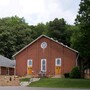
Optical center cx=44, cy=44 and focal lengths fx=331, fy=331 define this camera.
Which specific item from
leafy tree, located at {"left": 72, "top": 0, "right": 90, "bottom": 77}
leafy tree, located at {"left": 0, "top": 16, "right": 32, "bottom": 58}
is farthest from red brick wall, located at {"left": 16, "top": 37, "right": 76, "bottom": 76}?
leafy tree, located at {"left": 0, "top": 16, "right": 32, "bottom": 58}

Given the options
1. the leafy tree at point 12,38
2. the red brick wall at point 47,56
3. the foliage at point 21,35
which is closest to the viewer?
the red brick wall at point 47,56

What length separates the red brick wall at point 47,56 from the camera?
2255 inches

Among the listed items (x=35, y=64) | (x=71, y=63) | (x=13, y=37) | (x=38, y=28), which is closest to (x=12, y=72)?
(x=35, y=64)

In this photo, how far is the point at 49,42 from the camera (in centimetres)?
5847

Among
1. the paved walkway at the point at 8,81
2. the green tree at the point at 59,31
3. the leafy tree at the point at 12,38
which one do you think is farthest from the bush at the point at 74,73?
the green tree at the point at 59,31

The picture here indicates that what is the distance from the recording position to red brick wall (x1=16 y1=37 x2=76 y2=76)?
57281mm

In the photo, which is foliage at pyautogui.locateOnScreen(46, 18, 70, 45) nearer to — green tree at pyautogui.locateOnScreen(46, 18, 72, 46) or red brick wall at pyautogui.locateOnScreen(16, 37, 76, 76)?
green tree at pyautogui.locateOnScreen(46, 18, 72, 46)

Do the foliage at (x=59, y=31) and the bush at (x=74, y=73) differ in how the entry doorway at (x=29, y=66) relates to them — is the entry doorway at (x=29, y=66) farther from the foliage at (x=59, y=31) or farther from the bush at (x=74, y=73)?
the foliage at (x=59, y=31)

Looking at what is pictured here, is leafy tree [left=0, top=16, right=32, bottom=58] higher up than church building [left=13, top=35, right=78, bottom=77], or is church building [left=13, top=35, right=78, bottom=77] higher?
leafy tree [left=0, top=16, right=32, bottom=58]

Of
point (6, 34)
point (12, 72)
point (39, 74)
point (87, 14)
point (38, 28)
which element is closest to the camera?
point (87, 14)

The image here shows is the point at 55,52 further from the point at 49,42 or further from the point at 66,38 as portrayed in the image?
Result: the point at 66,38

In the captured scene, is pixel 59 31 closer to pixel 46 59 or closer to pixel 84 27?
pixel 46 59

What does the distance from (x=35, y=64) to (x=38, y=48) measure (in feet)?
9.49

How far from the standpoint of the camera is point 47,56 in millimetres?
58312
